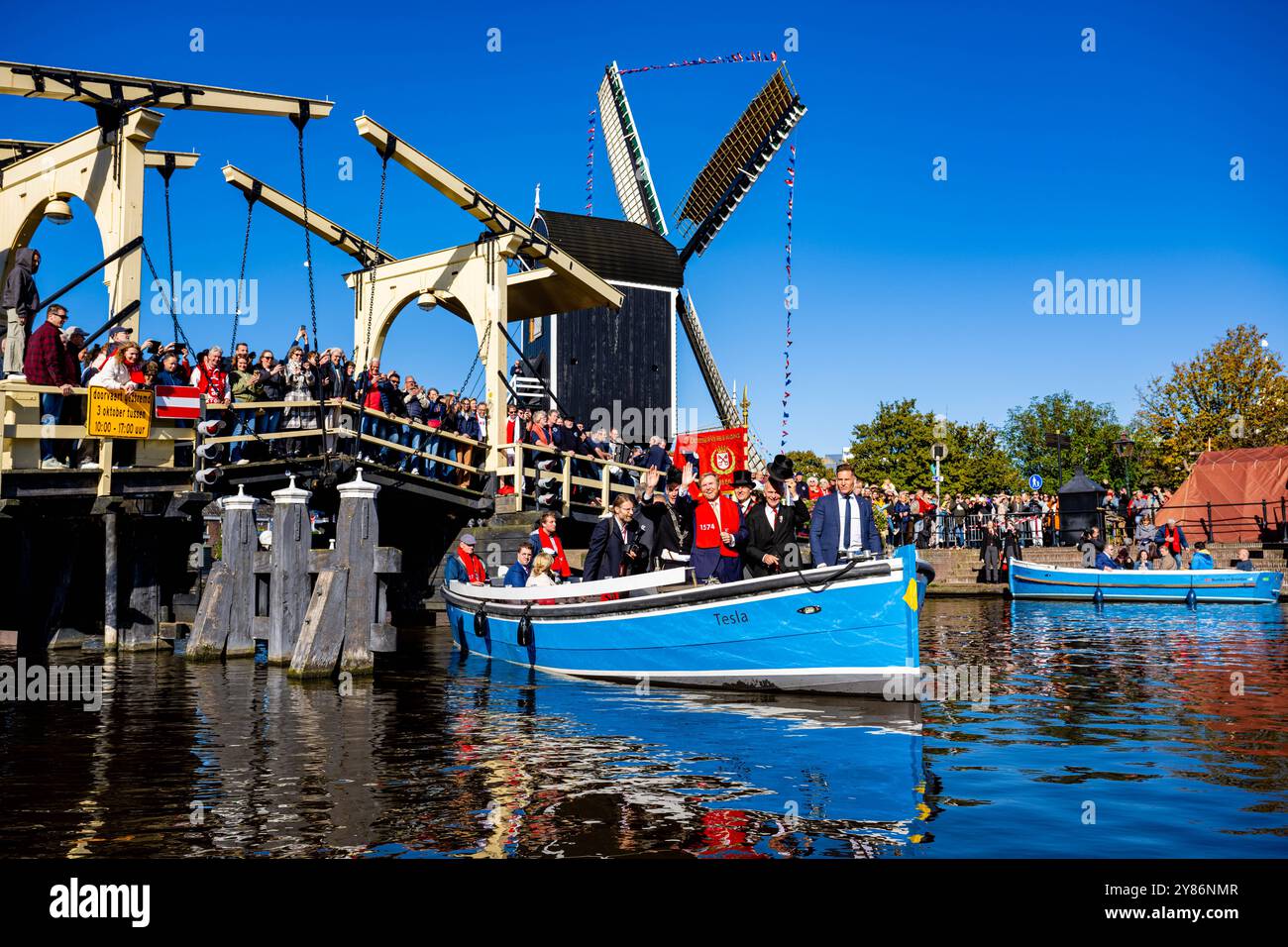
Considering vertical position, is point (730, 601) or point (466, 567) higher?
point (466, 567)

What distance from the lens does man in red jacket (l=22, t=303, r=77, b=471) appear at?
14141 mm

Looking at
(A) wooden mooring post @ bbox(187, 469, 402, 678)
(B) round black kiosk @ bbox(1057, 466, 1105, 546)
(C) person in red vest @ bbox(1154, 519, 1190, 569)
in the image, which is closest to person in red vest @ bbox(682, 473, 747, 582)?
(A) wooden mooring post @ bbox(187, 469, 402, 678)

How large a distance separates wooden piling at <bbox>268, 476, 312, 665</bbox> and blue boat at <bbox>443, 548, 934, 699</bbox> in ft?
9.77

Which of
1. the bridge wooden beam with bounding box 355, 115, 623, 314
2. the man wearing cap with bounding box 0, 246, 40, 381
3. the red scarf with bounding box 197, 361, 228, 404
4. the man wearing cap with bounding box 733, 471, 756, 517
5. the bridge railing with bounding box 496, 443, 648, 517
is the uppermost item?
the bridge wooden beam with bounding box 355, 115, 623, 314

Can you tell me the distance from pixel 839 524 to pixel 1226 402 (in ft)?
136

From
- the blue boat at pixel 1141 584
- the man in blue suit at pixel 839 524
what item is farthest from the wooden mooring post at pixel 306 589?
the blue boat at pixel 1141 584

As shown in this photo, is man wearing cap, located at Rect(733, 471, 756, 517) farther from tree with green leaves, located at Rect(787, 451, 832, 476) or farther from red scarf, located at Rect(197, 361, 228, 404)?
tree with green leaves, located at Rect(787, 451, 832, 476)

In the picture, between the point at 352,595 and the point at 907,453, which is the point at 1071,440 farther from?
the point at 352,595

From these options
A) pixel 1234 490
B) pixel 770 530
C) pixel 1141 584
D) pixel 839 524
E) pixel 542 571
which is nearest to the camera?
pixel 839 524

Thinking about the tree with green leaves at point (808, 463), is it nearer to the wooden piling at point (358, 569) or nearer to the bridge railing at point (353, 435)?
the bridge railing at point (353, 435)

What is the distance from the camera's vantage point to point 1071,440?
8288 cm

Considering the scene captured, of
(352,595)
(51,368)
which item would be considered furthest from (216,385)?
(352,595)

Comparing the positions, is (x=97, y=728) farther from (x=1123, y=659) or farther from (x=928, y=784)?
(x=1123, y=659)

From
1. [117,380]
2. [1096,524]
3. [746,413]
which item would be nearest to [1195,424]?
[1096,524]
